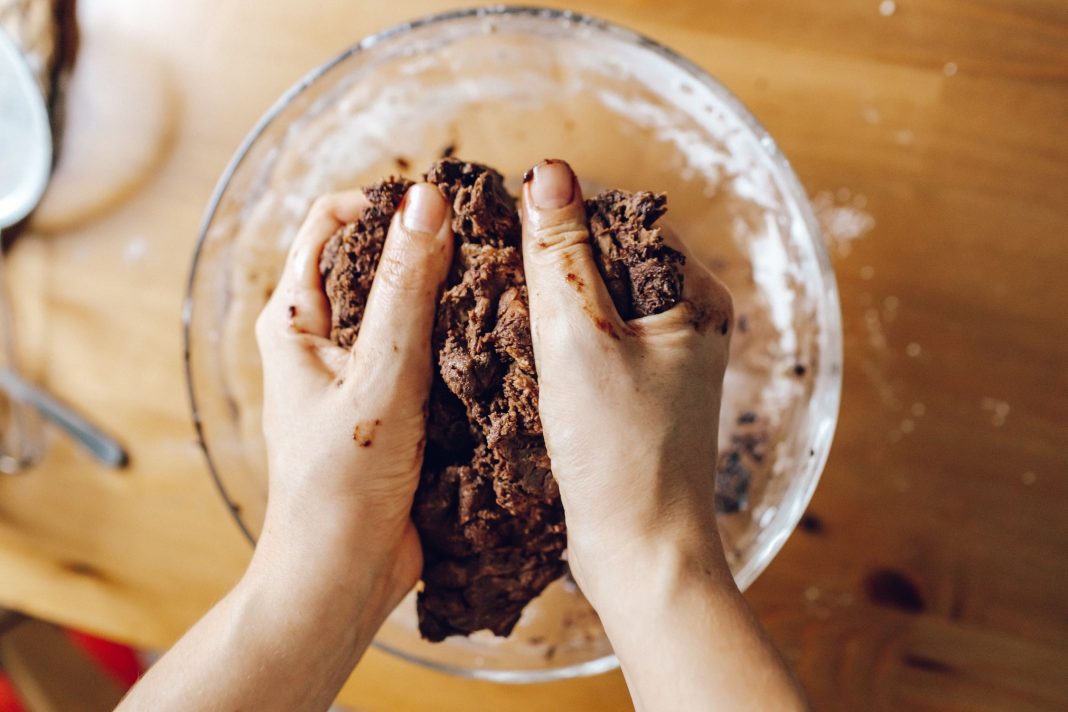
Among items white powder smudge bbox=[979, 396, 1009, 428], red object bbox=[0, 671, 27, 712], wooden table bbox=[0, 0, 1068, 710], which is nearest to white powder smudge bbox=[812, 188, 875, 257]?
wooden table bbox=[0, 0, 1068, 710]

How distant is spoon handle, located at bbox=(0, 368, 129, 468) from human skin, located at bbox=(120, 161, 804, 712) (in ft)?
1.32

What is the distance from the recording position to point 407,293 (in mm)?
640

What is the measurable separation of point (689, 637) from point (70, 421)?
89 cm

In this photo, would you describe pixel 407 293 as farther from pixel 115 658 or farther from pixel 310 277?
pixel 115 658

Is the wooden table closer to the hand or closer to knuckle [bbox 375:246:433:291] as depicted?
the hand

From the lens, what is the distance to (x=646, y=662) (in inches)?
24.2

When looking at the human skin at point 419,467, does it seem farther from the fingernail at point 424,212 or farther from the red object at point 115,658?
the red object at point 115,658

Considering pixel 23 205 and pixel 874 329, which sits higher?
pixel 23 205

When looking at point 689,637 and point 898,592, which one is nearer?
point 689,637

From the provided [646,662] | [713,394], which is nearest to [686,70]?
[713,394]

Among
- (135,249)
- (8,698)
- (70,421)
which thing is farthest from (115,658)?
(135,249)

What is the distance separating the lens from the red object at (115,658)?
4.78 feet

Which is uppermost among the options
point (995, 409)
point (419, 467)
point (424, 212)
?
point (424, 212)

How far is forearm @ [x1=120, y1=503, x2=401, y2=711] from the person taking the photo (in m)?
0.69
